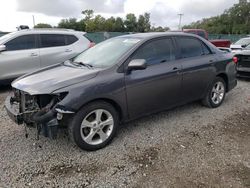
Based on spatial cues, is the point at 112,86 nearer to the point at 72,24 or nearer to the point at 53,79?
the point at 53,79

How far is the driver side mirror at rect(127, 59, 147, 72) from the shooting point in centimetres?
326

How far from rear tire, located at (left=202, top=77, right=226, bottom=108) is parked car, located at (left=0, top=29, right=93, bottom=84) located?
4.24m

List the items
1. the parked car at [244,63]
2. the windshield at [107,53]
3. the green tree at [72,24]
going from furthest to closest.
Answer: the green tree at [72,24], the parked car at [244,63], the windshield at [107,53]

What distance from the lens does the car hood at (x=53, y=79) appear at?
293 centimetres

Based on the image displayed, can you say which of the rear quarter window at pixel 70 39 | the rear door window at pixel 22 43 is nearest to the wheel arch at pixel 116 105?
the rear door window at pixel 22 43

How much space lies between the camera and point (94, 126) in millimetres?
3164

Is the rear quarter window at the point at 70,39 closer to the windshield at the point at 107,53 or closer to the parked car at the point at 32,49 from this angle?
the parked car at the point at 32,49

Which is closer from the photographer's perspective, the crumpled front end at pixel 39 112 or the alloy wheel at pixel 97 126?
the crumpled front end at pixel 39 112

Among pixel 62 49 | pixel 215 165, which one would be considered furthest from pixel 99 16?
pixel 215 165

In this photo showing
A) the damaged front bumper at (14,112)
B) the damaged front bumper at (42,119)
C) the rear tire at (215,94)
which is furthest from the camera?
the rear tire at (215,94)

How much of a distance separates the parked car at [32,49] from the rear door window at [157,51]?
3807mm

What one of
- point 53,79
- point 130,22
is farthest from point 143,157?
point 130,22

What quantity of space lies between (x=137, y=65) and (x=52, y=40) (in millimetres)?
4339

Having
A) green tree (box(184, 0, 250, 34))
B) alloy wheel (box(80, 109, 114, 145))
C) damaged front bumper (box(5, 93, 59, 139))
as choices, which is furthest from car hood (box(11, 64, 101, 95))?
green tree (box(184, 0, 250, 34))
